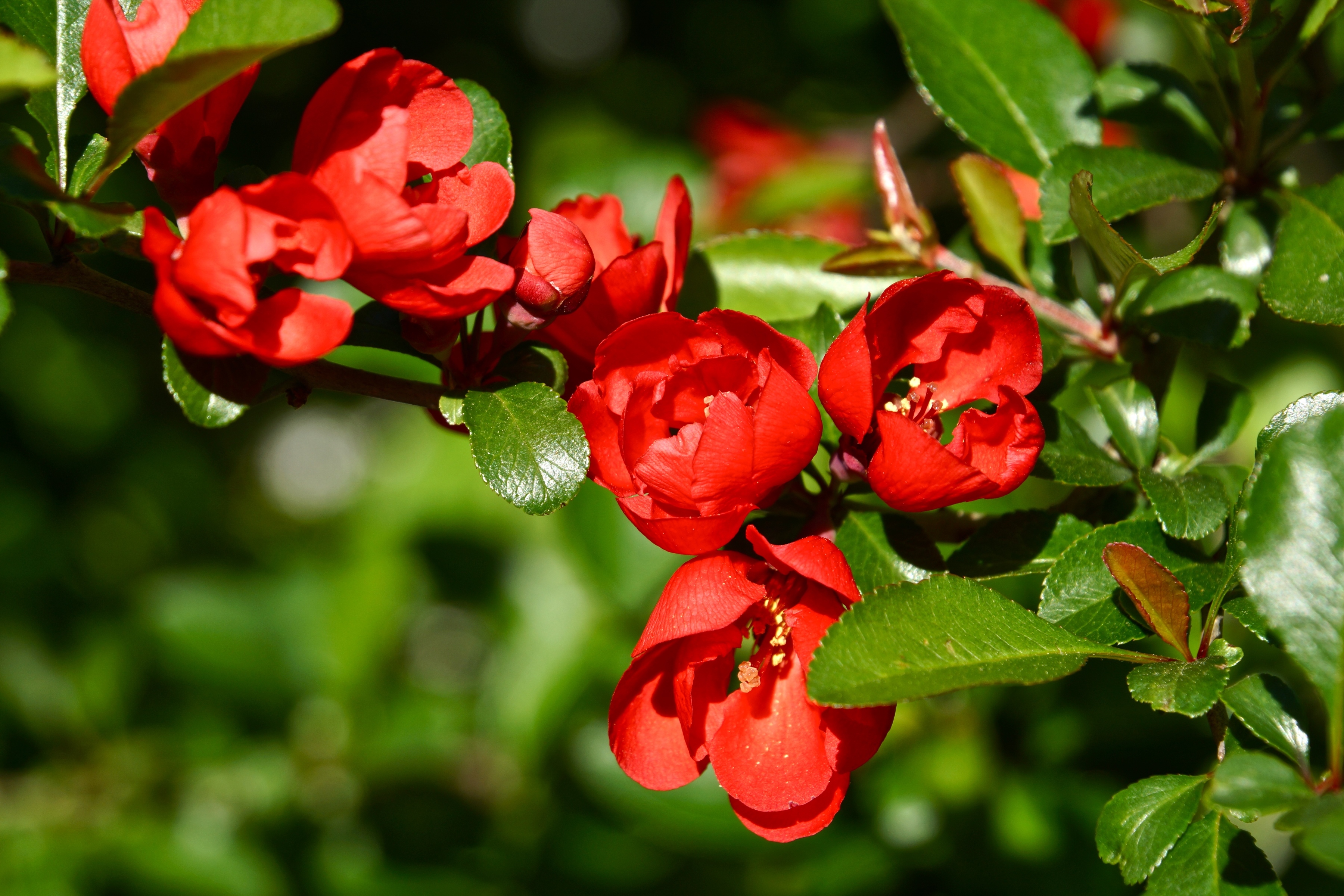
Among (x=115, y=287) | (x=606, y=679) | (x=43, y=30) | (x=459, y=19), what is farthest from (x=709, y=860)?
(x=459, y=19)

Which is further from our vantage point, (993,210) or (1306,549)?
Answer: (993,210)

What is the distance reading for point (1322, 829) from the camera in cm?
66

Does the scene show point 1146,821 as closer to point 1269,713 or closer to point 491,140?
point 1269,713

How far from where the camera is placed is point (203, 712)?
2.29 meters

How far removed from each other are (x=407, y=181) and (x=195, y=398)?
0.24 m

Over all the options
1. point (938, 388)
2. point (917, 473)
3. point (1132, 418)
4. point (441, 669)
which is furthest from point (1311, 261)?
point (441, 669)

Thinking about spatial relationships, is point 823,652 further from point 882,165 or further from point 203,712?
point 203,712

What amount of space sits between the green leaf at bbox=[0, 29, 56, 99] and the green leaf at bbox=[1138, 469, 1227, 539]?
0.88 meters

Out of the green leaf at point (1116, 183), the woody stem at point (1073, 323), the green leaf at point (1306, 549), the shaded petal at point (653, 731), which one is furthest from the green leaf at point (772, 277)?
the green leaf at point (1306, 549)

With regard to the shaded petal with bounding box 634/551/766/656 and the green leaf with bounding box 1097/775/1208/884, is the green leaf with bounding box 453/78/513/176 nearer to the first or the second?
the shaded petal with bounding box 634/551/766/656

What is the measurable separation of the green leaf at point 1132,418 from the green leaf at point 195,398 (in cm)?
76

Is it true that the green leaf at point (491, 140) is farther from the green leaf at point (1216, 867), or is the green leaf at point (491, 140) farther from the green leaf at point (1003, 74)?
the green leaf at point (1216, 867)

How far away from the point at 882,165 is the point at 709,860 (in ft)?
4.30

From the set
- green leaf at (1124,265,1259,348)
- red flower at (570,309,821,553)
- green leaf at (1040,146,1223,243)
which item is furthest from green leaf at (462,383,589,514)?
green leaf at (1124,265,1259,348)
